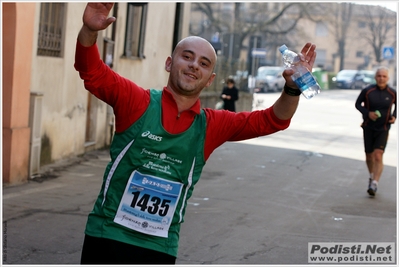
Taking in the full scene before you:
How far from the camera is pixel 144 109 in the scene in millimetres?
4141

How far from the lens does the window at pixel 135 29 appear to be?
58.5 ft

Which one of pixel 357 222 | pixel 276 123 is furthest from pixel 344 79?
pixel 276 123

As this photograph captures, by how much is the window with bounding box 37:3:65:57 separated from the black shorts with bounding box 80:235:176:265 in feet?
31.2

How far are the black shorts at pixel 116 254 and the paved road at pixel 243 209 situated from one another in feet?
10.2

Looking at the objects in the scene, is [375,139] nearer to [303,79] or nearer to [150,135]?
[303,79]

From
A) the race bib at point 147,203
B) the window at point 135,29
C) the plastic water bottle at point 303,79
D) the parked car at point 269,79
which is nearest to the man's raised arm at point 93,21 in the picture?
the race bib at point 147,203

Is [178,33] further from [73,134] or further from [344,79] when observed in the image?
[344,79]

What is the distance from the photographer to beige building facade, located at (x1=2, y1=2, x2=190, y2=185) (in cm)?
1158

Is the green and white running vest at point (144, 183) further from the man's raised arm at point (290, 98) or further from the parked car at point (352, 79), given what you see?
the parked car at point (352, 79)

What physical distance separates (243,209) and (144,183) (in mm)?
6524

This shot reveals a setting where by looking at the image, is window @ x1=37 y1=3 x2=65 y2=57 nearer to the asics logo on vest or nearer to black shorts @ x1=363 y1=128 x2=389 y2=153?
black shorts @ x1=363 y1=128 x2=389 y2=153

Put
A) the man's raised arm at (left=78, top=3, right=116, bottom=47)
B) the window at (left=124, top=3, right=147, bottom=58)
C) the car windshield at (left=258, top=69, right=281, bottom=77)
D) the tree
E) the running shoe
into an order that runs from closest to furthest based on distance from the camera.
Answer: the man's raised arm at (left=78, top=3, right=116, bottom=47)
the running shoe
the window at (left=124, top=3, right=147, bottom=58)
the car windshield at (left=258, top=69, right=281, bottom=77)
the tree

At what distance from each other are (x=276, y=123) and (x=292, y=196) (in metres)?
7.74

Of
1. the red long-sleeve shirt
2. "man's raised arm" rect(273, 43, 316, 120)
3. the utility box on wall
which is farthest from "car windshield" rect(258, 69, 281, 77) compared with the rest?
"man's raised arm" rect(273, 43, 316, 120)
